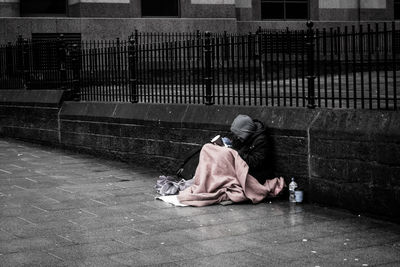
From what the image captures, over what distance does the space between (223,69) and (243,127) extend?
1.30 m

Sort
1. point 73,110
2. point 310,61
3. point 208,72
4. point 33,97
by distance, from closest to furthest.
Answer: point 310,61, point 208,72, point 73,110, point 33,97

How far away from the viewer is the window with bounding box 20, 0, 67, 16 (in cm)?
2455

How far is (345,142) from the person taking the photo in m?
7.79

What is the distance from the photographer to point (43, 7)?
24844mm

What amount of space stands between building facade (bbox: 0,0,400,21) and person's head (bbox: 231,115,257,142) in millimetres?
16797

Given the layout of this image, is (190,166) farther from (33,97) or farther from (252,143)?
(33,97)

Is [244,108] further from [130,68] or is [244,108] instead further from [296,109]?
[130,68]

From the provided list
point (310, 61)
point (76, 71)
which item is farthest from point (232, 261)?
point (76, 71)

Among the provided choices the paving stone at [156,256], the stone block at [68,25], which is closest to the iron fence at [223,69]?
the paving stone at [156,256]

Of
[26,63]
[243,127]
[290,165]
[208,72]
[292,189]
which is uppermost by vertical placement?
[26,63]

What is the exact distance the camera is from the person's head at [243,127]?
873 centimetres

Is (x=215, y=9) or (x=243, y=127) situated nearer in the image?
(x=243, y=127)

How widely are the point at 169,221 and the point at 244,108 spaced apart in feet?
8.56

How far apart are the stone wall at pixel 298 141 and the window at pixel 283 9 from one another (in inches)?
662
